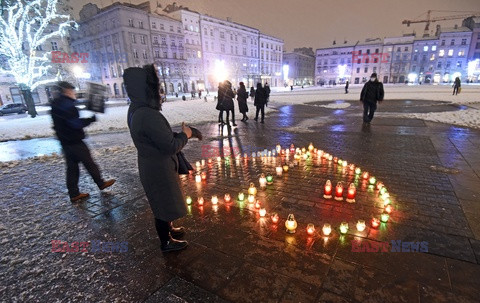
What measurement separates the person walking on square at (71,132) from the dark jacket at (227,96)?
6.71 meters

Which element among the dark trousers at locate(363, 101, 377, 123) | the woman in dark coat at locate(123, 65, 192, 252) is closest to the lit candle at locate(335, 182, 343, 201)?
the woman in dark coat at locate(123, 65, 192, 252)

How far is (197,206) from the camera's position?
415 centimetres

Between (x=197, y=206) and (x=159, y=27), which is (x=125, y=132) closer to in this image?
(x=197, y=206)

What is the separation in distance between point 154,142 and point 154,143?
0.02 m

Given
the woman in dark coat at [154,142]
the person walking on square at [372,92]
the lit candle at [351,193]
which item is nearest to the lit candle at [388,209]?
the lit candle at [351,193]

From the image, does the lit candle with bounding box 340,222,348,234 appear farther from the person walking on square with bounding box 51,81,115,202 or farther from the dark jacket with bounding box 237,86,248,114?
the dark jacket with bounding box 237,86,248,114

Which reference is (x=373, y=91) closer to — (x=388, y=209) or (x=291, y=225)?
(x=388, y=209)

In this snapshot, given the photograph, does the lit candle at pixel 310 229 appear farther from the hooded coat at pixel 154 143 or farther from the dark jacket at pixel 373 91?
the dark jacket at pixel 373 91

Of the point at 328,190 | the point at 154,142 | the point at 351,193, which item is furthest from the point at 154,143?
the point at 351,193

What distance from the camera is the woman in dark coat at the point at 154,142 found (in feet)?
8.00

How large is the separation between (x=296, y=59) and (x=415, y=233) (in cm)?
10459

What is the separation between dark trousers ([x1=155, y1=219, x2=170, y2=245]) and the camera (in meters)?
2.91

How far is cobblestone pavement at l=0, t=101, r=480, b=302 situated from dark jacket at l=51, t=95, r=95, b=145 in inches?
47.8

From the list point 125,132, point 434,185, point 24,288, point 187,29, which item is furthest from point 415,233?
point 187,29
